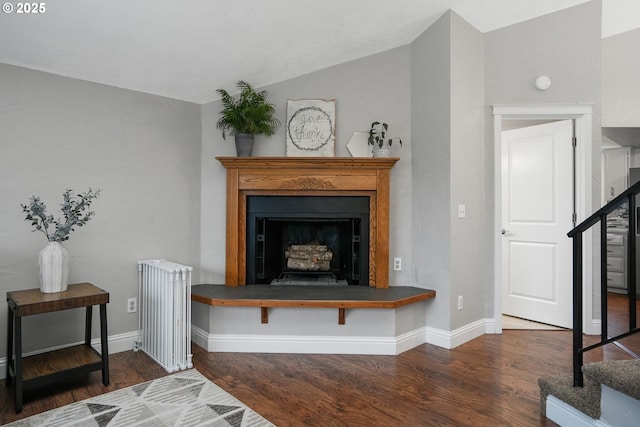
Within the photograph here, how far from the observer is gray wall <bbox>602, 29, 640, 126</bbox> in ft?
13.0

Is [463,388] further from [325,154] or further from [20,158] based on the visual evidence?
[20,158]

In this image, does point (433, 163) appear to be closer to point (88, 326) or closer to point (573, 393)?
point (573, 393)

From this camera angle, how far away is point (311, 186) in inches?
Answer: 128

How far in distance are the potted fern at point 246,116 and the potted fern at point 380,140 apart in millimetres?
908

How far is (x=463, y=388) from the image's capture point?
2.36m

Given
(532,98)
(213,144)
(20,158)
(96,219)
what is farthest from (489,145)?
(20,158)

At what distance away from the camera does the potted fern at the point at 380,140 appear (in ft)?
10.7

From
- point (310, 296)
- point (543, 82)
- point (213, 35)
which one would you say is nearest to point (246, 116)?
point (213, 35)

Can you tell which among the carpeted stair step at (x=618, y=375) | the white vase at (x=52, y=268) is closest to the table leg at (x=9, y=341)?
the white vase at (x=52, y=268)

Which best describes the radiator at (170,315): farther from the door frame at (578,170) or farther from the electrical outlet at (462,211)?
the door frame at (578,170)

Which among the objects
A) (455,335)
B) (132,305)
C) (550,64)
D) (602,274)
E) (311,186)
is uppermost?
(550,64)

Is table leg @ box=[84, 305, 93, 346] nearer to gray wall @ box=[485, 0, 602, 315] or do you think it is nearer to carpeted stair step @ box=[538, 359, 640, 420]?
carpeted stair step @ box=[538, 359, 640, 420]

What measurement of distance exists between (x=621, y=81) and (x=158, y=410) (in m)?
5.15

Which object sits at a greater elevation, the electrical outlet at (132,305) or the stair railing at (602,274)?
the stair railing at (602,274)
